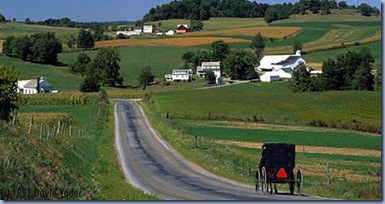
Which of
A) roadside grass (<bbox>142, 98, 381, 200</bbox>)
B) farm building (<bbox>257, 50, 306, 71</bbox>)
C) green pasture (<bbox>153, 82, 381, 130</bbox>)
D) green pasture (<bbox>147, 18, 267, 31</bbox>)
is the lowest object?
green pasture (<bbox>153, 82, 381, 130</bbox>)

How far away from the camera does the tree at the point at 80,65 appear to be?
100375 millimetres

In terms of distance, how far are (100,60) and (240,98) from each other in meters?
31.5

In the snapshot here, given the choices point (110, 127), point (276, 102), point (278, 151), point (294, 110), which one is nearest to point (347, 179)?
point (278, 151)

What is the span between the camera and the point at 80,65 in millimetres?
102500

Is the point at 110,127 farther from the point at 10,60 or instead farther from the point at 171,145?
the point at 10,60

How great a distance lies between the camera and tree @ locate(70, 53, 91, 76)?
10038 cm

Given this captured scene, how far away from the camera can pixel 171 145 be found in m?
39.6

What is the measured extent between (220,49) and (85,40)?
24448mm

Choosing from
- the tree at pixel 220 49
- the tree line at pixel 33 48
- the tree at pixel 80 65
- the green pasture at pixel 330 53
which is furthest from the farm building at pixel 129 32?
the tree line at pixel 33 48

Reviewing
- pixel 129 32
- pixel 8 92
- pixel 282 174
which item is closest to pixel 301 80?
pixel 8 92

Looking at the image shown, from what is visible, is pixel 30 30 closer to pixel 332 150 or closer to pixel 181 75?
pixel 181 75

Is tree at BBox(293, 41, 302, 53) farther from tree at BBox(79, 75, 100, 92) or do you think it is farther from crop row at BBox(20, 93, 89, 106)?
crop row at BBox(20, 93, 89, 106)

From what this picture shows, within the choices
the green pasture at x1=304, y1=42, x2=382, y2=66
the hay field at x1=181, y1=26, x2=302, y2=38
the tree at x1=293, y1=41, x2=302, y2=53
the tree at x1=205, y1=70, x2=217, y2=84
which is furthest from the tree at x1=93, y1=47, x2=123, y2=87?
the hay field at x1=181, y1=26, x2=302, y2=38

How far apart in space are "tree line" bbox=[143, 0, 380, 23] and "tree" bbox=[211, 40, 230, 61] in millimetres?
22573
